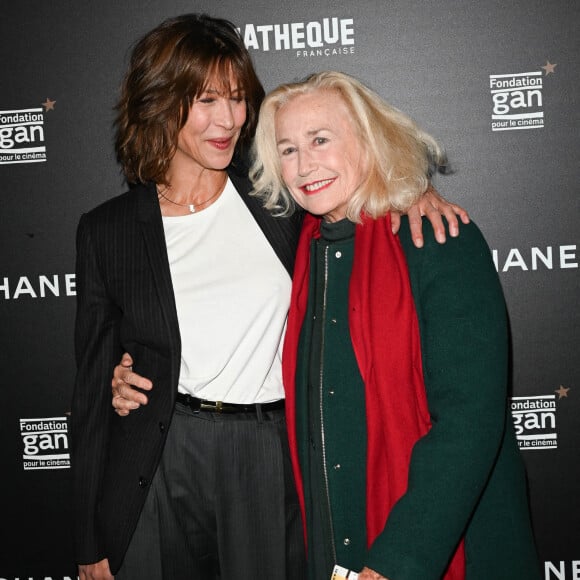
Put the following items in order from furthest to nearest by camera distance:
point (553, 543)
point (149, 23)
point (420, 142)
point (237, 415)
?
point (553, 543)
point (149, 23)
point (237, 415)
point (420, 142)

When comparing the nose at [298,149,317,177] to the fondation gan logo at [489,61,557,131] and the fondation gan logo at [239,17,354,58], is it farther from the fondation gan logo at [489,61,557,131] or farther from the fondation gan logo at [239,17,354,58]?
the fondation gan logo at [489,61,557,131]

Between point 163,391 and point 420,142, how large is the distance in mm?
882

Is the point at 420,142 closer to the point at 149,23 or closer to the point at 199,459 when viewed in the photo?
the point at 199,459

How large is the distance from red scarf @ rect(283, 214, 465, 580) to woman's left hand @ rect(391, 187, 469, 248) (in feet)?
0.16

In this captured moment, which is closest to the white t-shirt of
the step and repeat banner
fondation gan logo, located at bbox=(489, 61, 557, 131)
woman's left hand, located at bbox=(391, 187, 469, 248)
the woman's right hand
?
the woman's right hand

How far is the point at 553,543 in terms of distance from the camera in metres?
2.64

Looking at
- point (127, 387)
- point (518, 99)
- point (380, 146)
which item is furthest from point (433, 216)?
point (518, 99)

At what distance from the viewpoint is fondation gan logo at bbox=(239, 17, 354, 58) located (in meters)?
2.38

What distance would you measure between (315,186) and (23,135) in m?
1.39

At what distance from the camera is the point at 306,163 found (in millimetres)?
1562

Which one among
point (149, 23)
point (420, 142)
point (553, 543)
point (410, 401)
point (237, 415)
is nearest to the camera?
point (410, 401)

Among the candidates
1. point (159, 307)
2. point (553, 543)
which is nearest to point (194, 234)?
point (159, 307)

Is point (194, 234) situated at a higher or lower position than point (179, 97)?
lower

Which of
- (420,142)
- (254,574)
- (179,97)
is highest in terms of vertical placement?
(179,97)
